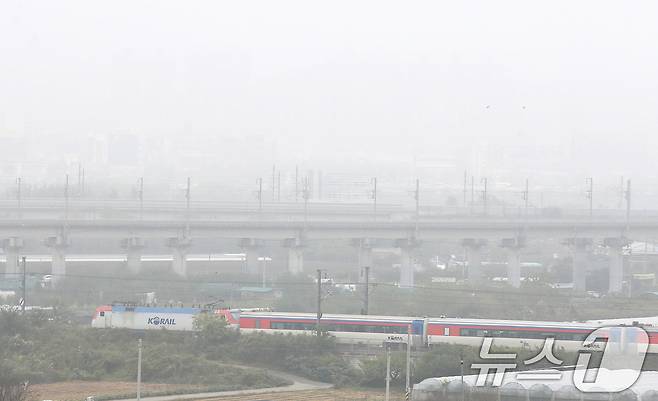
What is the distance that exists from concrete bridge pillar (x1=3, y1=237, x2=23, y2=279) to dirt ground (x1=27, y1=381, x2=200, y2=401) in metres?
15.4

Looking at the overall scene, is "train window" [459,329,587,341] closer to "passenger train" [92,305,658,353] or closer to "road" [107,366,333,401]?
"passenger train" [92,305,658,353]

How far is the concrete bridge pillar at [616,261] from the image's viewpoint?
35.1 metres

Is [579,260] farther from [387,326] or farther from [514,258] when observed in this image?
[387,326]

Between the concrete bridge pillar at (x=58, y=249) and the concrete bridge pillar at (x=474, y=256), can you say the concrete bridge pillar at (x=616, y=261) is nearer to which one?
the concrete bridge pillar at (x=474, y=256)

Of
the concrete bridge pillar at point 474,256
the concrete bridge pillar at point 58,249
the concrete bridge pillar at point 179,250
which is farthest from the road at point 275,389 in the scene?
the concrete bridge pillar at point 474,256

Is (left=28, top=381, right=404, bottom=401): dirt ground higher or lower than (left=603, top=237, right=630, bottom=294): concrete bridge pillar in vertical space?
lower

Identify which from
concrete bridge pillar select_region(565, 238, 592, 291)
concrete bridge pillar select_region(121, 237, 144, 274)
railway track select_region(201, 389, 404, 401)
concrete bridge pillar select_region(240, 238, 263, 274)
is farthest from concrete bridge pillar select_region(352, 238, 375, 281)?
railway track select_region(201, 389, 404, 401)

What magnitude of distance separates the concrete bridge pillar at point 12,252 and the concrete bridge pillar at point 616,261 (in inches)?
607

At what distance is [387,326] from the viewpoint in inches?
708

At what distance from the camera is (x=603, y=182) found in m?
72.6

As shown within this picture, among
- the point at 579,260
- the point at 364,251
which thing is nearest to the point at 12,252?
the point at 364,251

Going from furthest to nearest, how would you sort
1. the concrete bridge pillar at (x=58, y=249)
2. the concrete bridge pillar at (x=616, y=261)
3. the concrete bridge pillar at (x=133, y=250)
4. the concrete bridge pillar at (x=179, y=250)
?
the concrete bridge pillar at (x=616, y=261), the concrete bridge pillar at (x=179, y=250), the concrete bridge pillar at (x=133, y=250), the concrete bridge pillar at (x=58, y=249)

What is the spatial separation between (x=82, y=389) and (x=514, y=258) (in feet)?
73.0

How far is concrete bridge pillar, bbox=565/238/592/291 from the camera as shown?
35.1m
